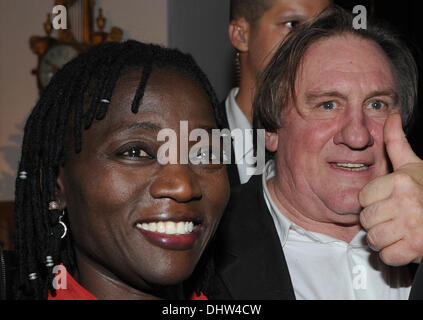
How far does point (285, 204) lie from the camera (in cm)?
211

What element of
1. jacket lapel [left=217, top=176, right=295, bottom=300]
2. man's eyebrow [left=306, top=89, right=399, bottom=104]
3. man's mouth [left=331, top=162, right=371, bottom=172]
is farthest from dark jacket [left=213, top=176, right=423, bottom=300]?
man's eyebrow [left=306, top=89, right=399, bottom=104]

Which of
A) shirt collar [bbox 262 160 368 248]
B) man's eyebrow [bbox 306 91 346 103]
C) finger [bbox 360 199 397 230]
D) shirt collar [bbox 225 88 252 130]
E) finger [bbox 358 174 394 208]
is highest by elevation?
man's eyebrow [bbox 306 91 346 103]

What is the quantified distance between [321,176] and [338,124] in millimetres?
187

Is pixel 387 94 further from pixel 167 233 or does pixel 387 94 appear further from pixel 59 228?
pixel 59 228

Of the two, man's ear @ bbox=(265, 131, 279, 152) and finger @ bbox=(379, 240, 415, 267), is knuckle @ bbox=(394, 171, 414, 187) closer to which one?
finger @ bbox=(379, 240, 415, 267)

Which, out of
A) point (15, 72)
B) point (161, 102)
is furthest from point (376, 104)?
point (15, 72)

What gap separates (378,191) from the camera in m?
1.58

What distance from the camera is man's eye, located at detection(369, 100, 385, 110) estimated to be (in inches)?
76.9

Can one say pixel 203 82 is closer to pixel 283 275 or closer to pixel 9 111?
pixel 283 275

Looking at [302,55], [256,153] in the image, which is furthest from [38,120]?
[256,153]

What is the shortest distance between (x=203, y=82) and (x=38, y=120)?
438 mm

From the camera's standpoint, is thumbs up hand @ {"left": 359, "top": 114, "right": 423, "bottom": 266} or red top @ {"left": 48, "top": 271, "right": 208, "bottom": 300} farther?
thumbs up hand @ {"left": 359, "top": 114, "right": 423, "bottom": 266}

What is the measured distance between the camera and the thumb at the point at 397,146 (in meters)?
1.60

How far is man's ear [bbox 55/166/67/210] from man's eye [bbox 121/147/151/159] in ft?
0.62
